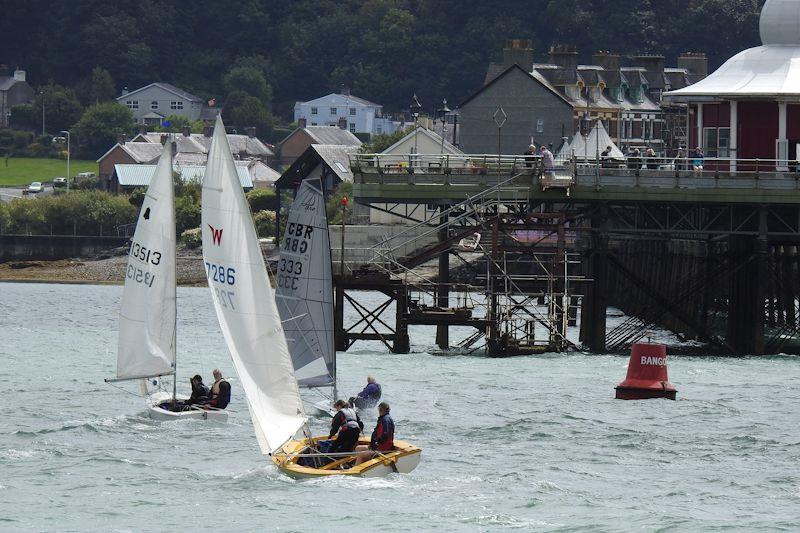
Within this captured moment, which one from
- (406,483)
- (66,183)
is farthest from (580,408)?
(66,183)

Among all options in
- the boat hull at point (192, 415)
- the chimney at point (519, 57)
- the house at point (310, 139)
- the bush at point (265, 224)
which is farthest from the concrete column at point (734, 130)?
the house at point (310, 139)

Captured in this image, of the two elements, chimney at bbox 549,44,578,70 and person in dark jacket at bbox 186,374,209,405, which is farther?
chimney at bbox 549,44,578,70

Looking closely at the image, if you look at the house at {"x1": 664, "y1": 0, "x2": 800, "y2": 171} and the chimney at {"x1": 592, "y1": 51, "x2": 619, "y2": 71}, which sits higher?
the chimney at {"x1": 592, "y1": 51, "x2": 619, "y2": 71}

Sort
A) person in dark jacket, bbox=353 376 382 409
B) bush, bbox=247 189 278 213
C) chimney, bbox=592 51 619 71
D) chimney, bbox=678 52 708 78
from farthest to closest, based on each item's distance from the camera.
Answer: chimney, bbox=678 52 708 78 < chimney, bbox=592 51 619 71 < bush, bbox=247 189 278 213 < person in dark jacket, bbox=353 376 382 409

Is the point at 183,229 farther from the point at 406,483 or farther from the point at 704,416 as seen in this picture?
the point at 406,483

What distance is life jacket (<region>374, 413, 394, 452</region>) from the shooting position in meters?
42.1

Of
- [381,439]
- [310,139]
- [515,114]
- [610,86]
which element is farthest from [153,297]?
[310,139]

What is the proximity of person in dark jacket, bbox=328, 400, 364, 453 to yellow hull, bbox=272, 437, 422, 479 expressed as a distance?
272 mm

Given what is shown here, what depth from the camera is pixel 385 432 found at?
42.2 metres

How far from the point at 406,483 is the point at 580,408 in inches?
520

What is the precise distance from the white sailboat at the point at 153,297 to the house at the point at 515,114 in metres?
88.7

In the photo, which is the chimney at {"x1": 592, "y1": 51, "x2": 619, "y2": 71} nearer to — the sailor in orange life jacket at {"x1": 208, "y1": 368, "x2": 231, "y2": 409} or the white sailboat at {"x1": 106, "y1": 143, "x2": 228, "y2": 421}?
the white sailboat at {"x1": 106, "y1": 143, "x2": 228, "y2": 421}

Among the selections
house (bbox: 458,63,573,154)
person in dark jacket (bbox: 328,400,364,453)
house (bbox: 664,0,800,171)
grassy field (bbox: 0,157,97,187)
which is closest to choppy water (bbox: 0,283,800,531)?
person in dark jacket (bbox: 328,400,364,453)

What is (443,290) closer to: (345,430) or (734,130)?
(734,130)
